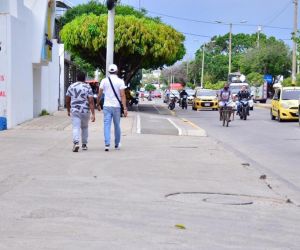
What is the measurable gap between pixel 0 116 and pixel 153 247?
14646 mm

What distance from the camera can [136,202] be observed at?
844 cm

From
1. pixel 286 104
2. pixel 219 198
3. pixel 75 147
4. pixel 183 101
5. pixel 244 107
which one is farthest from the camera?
pixel 183 101

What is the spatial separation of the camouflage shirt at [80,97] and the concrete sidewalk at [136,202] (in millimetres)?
932

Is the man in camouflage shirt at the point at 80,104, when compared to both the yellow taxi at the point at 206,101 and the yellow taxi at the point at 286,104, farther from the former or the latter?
the yellow taxi at the point at 206,101

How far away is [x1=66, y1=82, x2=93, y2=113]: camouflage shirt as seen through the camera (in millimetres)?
14305

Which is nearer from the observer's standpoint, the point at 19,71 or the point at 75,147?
the point at 75,147

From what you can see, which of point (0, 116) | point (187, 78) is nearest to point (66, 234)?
point (0, 116)

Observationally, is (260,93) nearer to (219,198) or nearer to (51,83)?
(51,83)

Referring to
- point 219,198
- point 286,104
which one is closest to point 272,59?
point 286,104

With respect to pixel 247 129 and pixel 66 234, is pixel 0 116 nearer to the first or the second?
pixel 247 129

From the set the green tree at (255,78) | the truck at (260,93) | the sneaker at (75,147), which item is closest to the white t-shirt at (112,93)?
the sneaker at (75,147)

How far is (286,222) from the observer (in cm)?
764

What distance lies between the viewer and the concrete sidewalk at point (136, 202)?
255 inches

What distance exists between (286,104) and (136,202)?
23154mm
